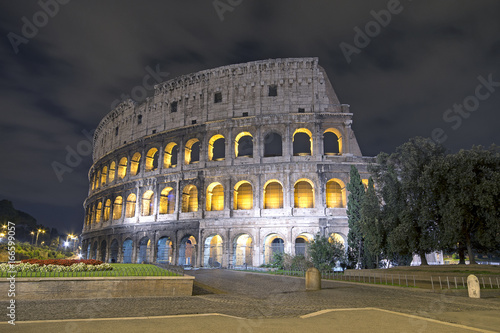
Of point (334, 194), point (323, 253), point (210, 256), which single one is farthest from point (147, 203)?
point (323, 253)

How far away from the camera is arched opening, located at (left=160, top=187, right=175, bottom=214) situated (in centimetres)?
3444

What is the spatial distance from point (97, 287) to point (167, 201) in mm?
24408

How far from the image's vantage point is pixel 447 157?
1908 centimetres

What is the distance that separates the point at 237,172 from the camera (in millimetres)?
30969

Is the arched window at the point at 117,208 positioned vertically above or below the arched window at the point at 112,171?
below

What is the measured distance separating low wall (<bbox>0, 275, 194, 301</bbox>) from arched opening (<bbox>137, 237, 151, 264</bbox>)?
22989 mm

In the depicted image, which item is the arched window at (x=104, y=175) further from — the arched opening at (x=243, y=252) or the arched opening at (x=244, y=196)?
the arched opening at (x=243, y=252)

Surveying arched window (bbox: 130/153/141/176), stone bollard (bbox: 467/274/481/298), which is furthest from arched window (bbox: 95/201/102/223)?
stone bollard (bbox: 467/274/481/298)

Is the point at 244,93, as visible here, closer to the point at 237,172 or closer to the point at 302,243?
the point at 237,172

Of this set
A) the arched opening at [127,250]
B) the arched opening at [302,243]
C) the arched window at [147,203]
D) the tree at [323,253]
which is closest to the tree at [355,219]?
the tree at [323,253]

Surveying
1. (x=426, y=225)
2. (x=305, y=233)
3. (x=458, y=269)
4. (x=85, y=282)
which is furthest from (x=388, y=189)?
(x=85, y=282)

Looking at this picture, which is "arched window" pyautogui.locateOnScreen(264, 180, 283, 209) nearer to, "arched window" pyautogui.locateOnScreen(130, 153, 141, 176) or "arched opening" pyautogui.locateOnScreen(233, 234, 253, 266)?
"arched opening" pyautogui.locateOnScreen(233, 234, 253, 266)

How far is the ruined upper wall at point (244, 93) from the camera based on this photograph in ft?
105

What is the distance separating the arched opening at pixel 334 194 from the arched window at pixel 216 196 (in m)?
9.61
